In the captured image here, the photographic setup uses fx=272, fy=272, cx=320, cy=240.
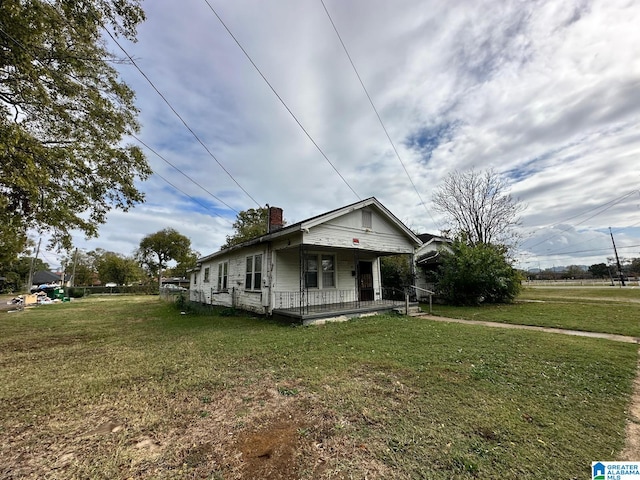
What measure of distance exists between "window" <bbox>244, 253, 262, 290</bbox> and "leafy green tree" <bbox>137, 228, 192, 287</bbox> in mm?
38381

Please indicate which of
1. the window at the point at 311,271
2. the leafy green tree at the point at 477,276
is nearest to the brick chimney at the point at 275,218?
the window at the point at 311,271

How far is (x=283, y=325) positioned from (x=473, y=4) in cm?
1046

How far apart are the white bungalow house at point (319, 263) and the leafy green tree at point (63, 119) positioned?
519 cm

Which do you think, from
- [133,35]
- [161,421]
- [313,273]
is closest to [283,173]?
[313,273]

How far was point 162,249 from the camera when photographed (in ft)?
151

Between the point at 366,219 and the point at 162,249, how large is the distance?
4492cm

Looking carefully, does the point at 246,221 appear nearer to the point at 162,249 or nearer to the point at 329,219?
Result: the point at 162,249

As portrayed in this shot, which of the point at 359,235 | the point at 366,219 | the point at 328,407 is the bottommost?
the point at 328,407

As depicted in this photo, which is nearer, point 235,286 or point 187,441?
point 187,441

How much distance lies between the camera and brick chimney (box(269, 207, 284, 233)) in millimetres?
12539

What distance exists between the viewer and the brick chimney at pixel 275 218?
1254 centimetres

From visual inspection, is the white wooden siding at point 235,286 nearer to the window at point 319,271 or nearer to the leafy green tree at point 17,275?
the window at point 319,271

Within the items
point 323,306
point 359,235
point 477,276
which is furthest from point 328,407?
point 477,276

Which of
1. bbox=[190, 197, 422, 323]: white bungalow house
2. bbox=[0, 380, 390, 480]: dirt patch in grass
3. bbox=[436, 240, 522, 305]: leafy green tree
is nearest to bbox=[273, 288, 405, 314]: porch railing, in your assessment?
bbox=[190, 197, 422, 323]: white bungalow house
